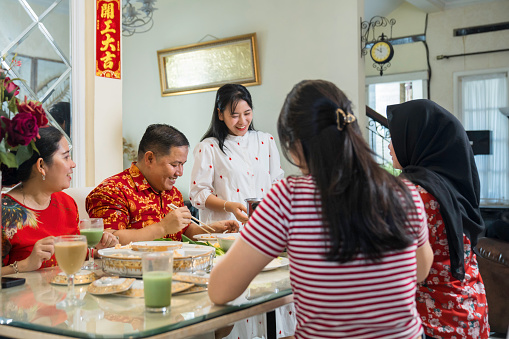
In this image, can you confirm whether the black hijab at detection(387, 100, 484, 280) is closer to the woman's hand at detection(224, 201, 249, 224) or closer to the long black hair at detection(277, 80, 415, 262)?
the long black hair at detection(277, 80, 415, 262)

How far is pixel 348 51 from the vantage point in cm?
426

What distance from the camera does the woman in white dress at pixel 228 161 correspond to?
9.66 ft

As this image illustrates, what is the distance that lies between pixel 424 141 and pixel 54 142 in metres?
1.30

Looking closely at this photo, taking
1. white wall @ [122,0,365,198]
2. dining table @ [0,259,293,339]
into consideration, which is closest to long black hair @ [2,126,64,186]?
dining table @ [0,259,293,339]

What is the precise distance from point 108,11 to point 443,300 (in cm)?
252

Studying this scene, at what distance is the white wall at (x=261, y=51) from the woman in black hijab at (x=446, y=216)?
7.96 ft

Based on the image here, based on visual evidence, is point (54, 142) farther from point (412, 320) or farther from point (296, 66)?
point (296, 66)

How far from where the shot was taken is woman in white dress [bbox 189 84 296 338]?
9.66 feet

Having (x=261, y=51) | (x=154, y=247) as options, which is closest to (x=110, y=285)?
(x=154, y=247)

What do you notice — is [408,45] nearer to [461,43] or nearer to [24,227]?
[461,43]

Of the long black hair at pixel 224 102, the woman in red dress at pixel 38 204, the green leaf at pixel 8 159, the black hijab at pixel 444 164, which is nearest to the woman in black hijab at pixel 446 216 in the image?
the black hijab at pixel 444 164

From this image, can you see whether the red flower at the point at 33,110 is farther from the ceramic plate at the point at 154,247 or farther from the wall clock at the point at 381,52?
the wall clock at the point at 381,52

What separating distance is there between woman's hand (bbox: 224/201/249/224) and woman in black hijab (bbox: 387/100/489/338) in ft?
3.14

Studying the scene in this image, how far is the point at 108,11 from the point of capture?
3.17 meters
